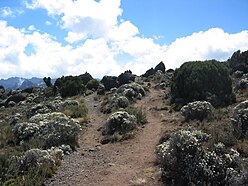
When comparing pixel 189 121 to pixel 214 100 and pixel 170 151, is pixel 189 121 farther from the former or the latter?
pixel 170 151

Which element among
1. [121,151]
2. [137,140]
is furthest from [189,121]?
[121,151]

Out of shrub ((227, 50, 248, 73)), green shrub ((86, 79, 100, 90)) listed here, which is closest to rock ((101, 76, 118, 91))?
green shrub ((86, 79, 100, 90))

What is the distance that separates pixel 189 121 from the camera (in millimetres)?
18656

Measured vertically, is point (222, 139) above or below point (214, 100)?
below

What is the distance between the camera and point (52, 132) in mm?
16203

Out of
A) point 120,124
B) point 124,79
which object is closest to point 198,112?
point 120,124

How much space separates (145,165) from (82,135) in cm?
668

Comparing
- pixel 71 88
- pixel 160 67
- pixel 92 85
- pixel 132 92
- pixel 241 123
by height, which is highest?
pixel 160 67

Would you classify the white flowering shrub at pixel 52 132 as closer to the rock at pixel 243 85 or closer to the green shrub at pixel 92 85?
the rock at pixel 243 85

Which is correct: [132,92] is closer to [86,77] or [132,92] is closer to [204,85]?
[204,85]

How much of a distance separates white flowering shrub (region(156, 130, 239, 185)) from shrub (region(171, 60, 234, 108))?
11975 millimetres

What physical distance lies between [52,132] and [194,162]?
7540 mm

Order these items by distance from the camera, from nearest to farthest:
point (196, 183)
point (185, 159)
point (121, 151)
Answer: point (196, 183)
point (185, 159)
point (121, 151)

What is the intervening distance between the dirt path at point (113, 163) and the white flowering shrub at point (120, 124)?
1.89 ft
